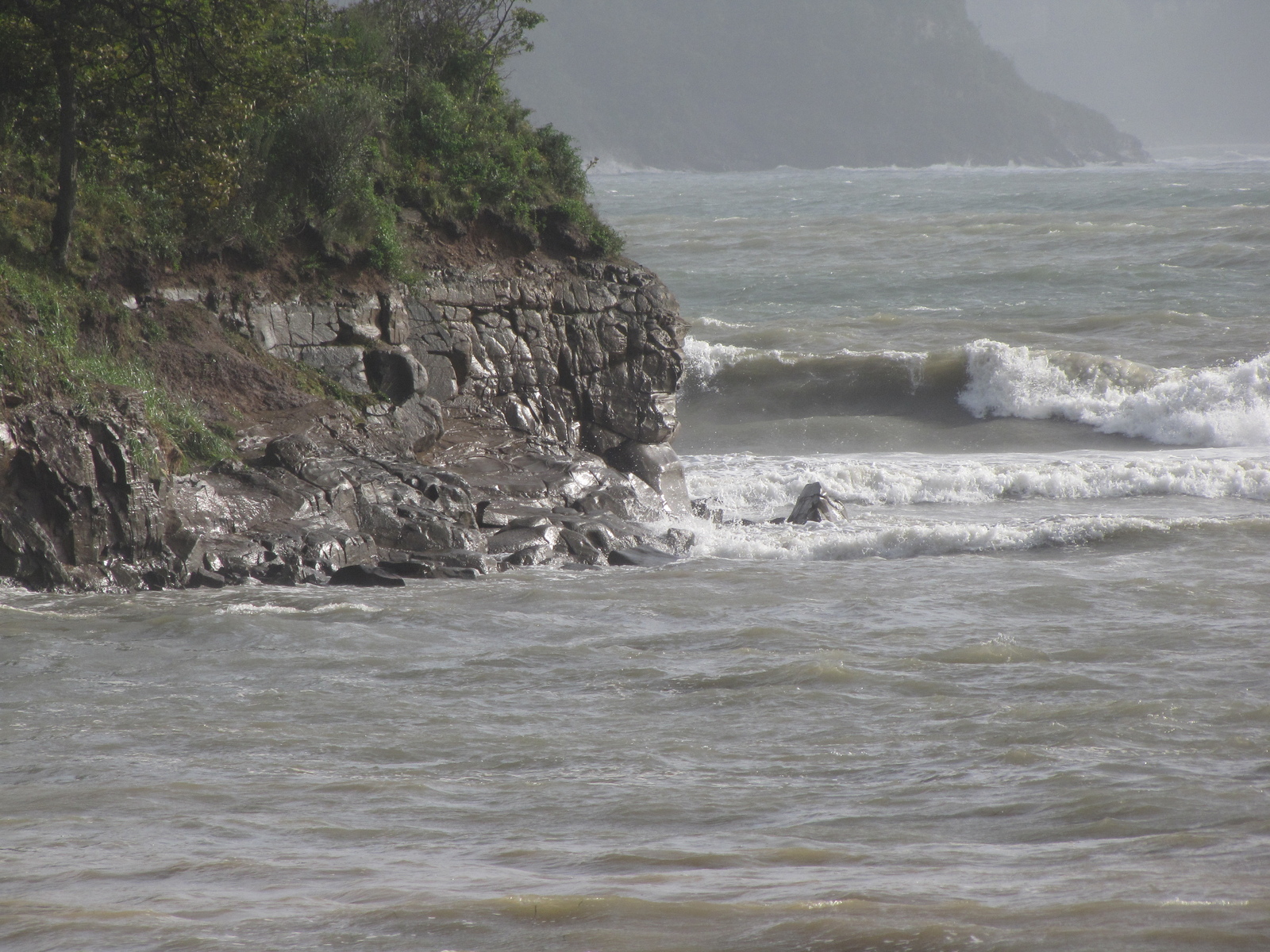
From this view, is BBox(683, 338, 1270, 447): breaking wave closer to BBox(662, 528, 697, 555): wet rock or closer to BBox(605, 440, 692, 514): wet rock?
BBox(605, 440, 692, 514): wet rock

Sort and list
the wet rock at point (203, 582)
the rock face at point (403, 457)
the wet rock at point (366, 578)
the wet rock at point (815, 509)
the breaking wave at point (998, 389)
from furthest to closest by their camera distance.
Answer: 1. the breaking wave at point (998, 389)
2. the wet rock at point (815, 509)
3. the wet rock at point (366, 578)
4. the wet rock at point (203, 582)
5. the rock face at point (403, 457)

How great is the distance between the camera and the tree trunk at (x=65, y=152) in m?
11.2

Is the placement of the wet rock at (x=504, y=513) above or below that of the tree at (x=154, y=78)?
below

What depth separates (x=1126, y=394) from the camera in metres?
22.5

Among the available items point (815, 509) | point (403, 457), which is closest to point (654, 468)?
point (815, 509)

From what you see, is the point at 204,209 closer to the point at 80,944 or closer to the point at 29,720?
the point at 29,720

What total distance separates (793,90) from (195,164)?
17248 cm

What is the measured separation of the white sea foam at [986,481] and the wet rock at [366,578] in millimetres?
7156

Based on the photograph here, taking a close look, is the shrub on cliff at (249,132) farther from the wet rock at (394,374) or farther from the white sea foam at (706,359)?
the white sea foam at (706,359)

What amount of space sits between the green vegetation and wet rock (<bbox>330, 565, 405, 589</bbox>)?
2.24 meters

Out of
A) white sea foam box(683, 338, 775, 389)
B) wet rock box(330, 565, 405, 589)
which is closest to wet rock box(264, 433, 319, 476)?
wet rock box(330, 565, 405, 589)

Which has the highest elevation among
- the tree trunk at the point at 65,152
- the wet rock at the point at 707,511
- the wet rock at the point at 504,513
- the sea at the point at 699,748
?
the tree trunk at the point at 65,152

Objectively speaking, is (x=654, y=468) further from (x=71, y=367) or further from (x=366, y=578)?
(x=71, y=367)

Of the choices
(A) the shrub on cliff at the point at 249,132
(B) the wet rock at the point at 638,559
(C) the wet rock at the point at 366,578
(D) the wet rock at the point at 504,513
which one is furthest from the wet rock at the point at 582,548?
(A) the shrub on cliff at the point at 249,132
